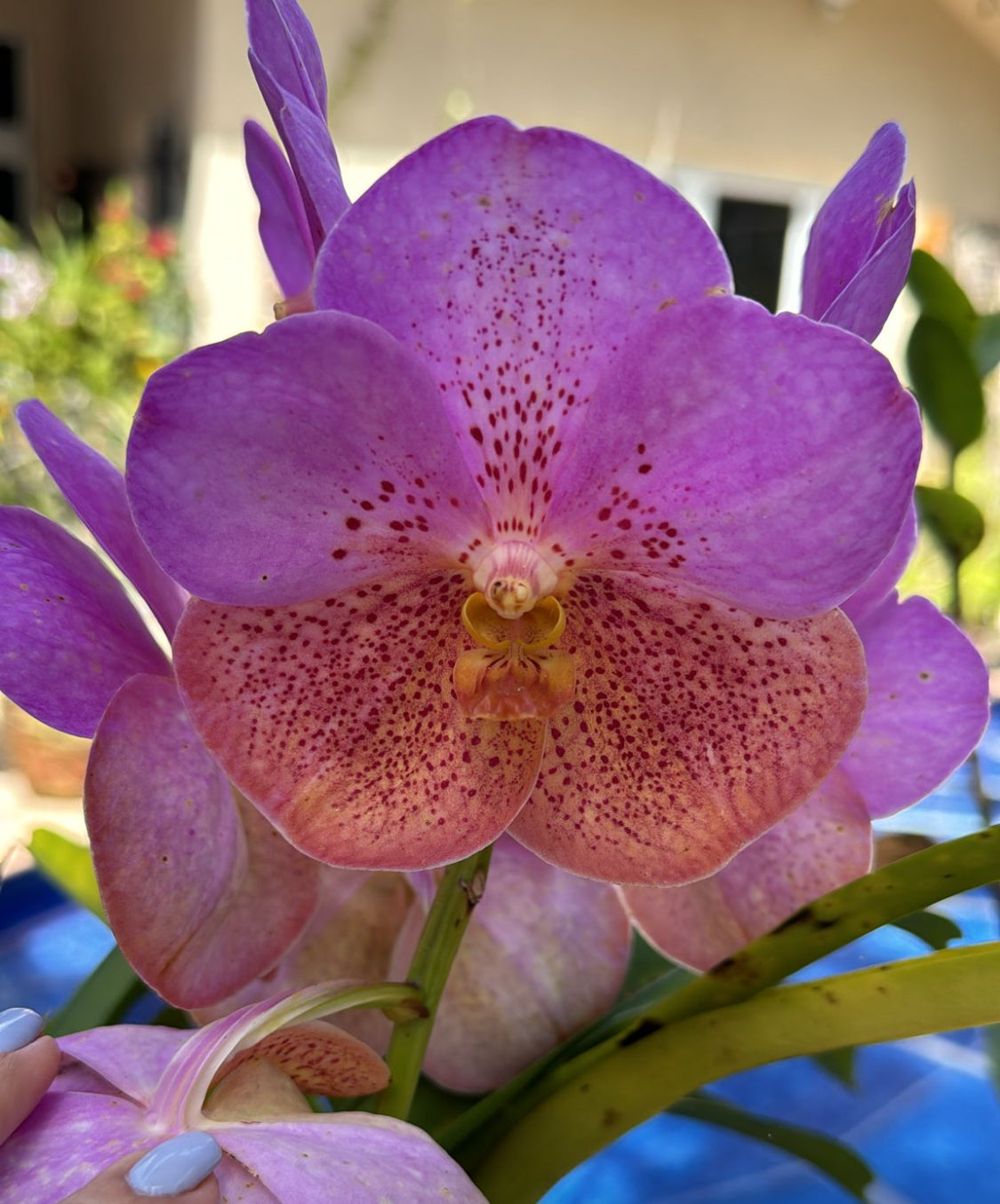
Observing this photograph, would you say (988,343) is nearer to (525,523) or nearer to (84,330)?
(525,523)

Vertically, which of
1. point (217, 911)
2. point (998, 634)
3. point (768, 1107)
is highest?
point (217, 911)

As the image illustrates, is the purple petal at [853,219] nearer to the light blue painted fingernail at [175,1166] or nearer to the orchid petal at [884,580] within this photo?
the orchid petal at [884,580]

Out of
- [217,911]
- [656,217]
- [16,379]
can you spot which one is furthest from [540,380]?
[16,379]

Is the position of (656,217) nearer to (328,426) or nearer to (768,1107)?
(328,426)

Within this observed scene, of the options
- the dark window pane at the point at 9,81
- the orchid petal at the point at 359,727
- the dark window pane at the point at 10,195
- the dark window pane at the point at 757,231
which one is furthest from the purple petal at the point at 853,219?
the dark window pane at the point at 9,81

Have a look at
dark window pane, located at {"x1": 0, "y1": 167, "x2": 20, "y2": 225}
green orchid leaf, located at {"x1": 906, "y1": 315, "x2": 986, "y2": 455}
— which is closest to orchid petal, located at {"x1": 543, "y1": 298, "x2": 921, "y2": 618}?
green orchid leaf, located at {"x1": 906, "y1": 315, "x2": 986, "y2": 455}

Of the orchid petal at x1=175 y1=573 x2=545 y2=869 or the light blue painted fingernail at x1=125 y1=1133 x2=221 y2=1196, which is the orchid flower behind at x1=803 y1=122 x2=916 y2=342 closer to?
the orchid petal at x1=175 y1=573 x2=545 y2=869
